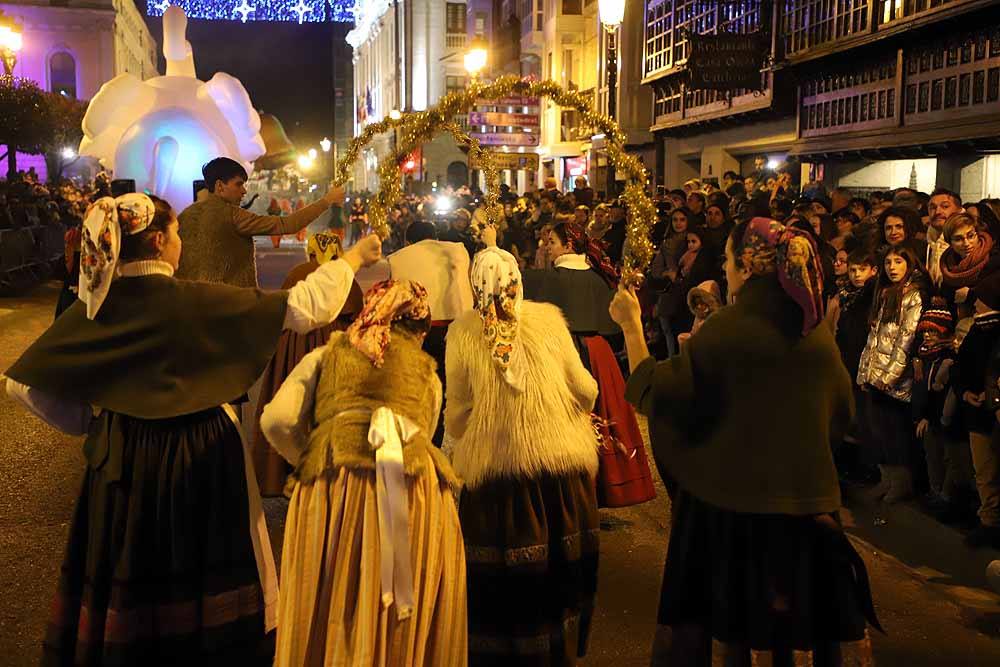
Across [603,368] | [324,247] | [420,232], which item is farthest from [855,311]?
[324,247]

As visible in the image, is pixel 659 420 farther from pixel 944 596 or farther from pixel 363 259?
pixel 944 596

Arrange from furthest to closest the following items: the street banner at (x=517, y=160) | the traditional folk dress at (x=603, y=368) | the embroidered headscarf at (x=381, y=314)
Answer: the street banner at (x=517, y=160) → the traditional folk dress at (x=603, y=368) → the embroidered headscarf at (x=381, y=314)

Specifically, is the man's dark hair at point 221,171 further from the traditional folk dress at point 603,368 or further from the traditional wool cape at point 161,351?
the traditional wool cape at point 161,351

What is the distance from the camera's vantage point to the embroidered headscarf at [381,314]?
405cm

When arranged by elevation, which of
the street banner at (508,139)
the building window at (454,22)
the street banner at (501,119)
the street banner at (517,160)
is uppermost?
the building window at (454,22)

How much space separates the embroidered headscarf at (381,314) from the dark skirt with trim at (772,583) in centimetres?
118

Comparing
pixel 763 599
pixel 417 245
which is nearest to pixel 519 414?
pixel 763 599

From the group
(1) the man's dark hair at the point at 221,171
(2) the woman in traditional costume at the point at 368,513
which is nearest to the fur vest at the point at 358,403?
(2) the woman in traditional costume at the point at 368,513

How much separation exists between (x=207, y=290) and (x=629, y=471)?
322 cm

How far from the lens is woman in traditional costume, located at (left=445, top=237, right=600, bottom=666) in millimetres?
4555

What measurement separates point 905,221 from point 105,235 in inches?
230

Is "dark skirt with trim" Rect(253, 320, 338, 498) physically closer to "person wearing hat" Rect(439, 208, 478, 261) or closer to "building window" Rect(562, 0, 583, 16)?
"person wearing hat" Rect(439, 208, 478, 261)

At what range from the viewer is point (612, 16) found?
14641 mm

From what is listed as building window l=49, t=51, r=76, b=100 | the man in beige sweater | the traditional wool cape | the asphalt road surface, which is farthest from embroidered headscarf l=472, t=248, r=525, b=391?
building window l=49, t=51, r=76, b=100
